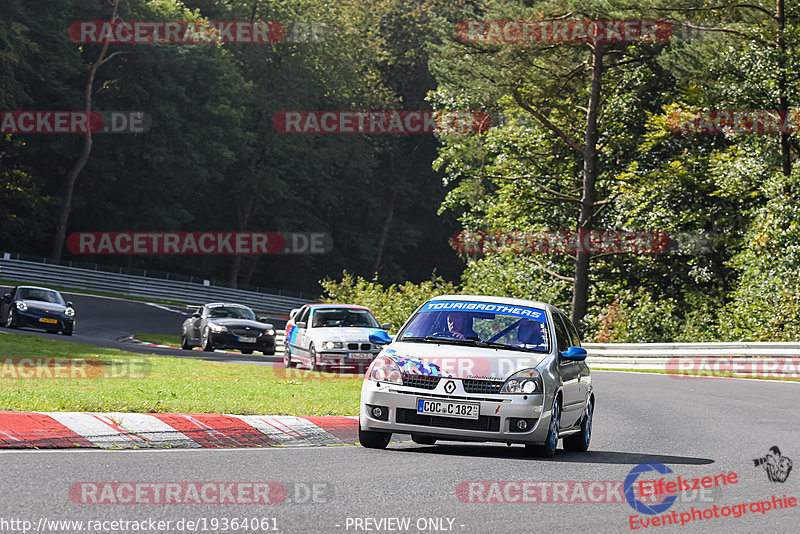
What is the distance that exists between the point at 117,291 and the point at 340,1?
126 feet

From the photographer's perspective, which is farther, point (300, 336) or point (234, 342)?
point (234, 342)

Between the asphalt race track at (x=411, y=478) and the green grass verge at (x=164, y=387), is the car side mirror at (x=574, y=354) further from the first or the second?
the green grass verge at (x=164, y=387)

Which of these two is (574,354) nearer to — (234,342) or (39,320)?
(234,342)

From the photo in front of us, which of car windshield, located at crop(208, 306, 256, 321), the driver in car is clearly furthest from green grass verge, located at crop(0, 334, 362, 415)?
car windshield, located at crop(208, 306, 256, 321)

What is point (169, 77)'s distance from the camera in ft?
235

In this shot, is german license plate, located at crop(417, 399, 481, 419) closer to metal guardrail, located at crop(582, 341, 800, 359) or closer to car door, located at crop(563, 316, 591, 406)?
car door, located at crop(563, 316, 591, 406)

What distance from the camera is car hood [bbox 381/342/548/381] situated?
10.8 meters

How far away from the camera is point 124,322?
46938 mm

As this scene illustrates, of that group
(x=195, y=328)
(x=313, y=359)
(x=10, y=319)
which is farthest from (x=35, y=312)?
(x=313, y=359)

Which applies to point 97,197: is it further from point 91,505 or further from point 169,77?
point 91,505

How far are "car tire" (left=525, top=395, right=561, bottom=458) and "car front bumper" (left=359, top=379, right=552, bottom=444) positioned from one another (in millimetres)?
120

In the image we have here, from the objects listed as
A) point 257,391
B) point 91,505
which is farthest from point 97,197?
point 91,505

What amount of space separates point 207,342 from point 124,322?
1682cm

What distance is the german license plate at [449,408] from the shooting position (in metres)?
10.7
